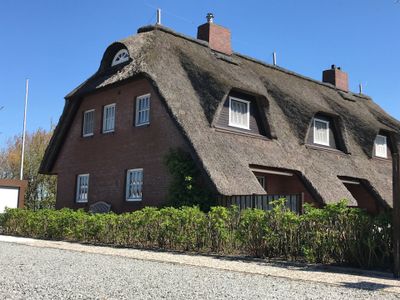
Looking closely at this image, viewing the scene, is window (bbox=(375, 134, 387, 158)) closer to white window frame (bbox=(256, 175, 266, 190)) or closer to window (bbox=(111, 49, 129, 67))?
white window frame (bbox=(256, 175, 266, 190))

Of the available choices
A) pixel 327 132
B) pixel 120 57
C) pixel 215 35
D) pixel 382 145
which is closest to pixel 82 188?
pixel 120 57

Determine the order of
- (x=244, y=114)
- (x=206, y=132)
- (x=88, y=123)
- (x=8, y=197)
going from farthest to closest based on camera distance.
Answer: (x=8, y=197) → (x=88, y=123) → (x=244, y=114) → (x=206, y=132)

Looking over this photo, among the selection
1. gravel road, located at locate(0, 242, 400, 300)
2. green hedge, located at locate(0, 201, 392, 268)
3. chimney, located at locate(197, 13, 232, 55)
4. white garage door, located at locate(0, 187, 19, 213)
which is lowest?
gravel road, located at locate(0, 242, 400, 300)

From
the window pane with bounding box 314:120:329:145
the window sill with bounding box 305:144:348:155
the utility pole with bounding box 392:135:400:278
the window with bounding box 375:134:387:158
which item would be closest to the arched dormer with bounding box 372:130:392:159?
the window with bounding box 375:134:387:158

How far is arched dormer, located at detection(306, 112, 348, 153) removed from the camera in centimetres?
2089

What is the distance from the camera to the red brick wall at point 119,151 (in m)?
16.8

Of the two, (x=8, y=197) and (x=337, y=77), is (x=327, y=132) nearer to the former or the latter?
(x=337, y=77)

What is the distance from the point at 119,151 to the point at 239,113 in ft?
16.9

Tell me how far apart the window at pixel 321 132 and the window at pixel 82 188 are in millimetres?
10481

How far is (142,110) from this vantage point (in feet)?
60.6

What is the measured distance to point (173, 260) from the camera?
9711 mm

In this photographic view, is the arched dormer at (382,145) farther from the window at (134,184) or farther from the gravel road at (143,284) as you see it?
the gravel road at (143,284)

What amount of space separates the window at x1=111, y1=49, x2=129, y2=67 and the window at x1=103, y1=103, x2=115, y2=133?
73.4 inches

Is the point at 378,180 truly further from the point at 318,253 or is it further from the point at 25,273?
the point at 25,273
